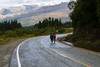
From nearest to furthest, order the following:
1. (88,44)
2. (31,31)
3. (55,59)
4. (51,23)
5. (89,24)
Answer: (55,59), (88,44), (89,24), (31,31), (51,23)

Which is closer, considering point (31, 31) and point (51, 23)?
point (31, 31)

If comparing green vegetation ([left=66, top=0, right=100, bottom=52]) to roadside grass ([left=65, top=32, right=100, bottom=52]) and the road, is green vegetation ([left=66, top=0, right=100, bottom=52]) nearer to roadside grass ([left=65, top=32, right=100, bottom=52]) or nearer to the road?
roadside grass ([left=65, top=32, right=100, bottom=52])

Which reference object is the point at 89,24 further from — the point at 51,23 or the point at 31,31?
the point at 51,23

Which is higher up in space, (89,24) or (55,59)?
(89,24)

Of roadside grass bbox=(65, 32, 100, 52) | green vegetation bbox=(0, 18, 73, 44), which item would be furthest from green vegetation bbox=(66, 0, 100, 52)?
green vegetation bbox=(0, 18, 73, 44)

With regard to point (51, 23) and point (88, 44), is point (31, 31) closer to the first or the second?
point (51, 23)

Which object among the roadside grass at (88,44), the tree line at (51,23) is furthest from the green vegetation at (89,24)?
the tree line at (51,23)

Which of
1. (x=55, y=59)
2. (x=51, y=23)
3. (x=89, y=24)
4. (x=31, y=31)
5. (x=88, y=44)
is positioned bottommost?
(x=31, y=31)

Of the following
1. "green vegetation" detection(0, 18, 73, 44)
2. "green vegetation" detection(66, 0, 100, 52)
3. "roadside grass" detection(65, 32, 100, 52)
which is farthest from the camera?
"green vegetation" detection(0, 18, 73, 44)

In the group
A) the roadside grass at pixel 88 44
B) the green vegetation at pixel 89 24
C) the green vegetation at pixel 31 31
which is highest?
the green vegetation at pixel 89 24

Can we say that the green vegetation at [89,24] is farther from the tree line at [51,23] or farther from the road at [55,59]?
the tree line at [51,23]

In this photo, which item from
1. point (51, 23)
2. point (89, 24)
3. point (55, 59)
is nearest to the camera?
point (55, 59)

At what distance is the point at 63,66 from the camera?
27.3 ft

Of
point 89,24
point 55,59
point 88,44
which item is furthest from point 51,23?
point 55,59
